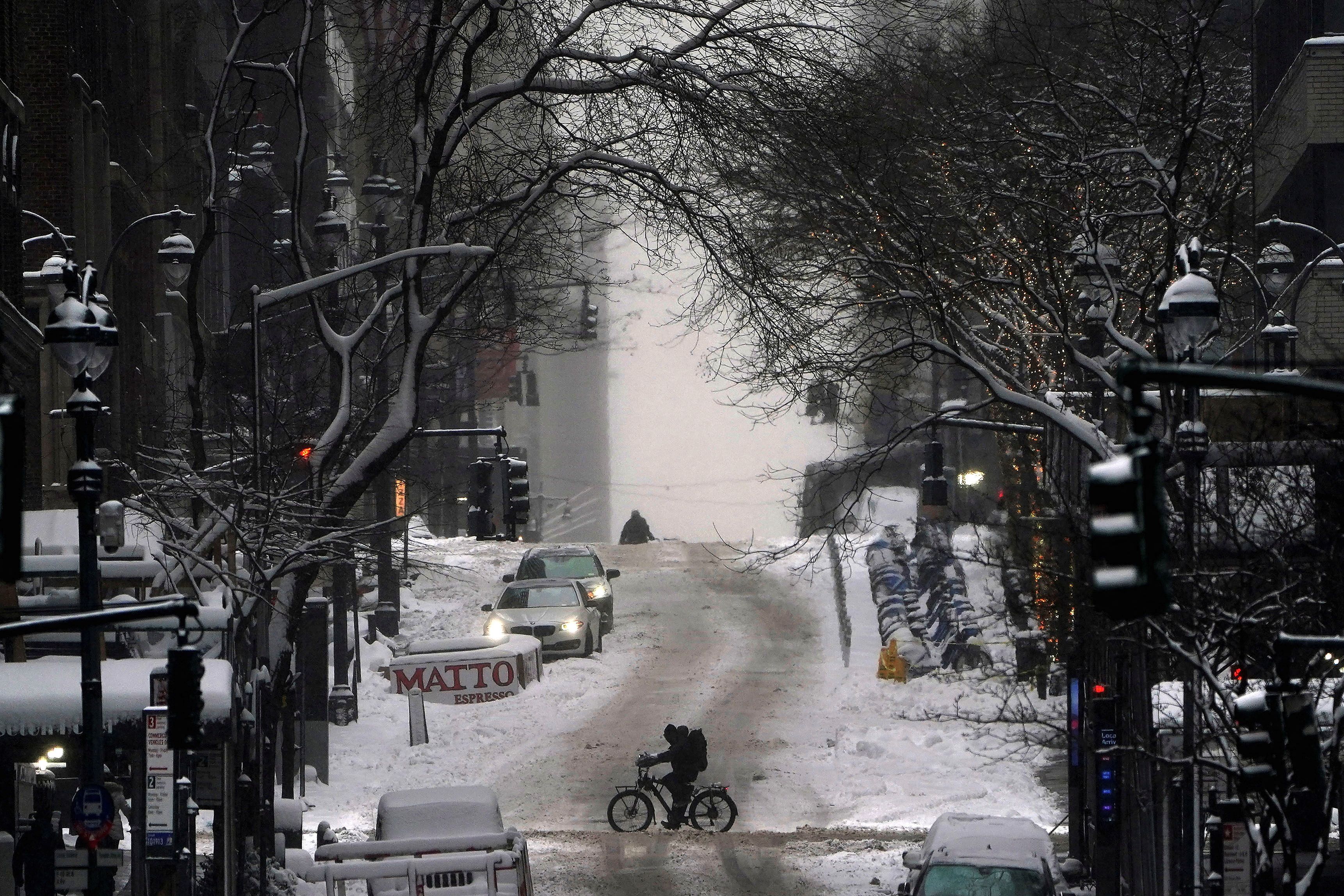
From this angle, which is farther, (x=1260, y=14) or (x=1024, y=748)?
(x=1260, y=14)

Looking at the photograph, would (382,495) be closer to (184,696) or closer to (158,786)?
(158,786)

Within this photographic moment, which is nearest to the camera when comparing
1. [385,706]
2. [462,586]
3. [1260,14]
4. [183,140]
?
[1260,14]

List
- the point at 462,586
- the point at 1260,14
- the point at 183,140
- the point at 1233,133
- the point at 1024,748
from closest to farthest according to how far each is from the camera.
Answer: the point at 1024,748 → the point at 1233,133 → the point at 1260,14 → the point at 183,140 → the point at 462,586

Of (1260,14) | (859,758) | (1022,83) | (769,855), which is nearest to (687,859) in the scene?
(769,855)

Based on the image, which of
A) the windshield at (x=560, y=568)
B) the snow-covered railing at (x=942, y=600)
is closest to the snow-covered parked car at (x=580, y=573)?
the windshield at (x=560, y=568)

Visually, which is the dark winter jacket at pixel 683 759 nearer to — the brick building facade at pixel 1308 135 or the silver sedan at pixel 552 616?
the brick building facade at pixel 1308 135

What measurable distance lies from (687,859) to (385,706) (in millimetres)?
13764

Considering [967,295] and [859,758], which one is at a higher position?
[967,295]

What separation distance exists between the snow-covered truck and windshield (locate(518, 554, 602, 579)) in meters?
26.6

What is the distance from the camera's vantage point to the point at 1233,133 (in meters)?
29.8

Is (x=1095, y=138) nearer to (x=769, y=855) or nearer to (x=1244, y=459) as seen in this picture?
(x=1244, y=459)

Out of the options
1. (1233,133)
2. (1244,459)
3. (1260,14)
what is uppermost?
(1260,14)

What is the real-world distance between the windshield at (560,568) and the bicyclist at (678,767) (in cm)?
1928

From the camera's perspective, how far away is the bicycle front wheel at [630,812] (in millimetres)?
26391
